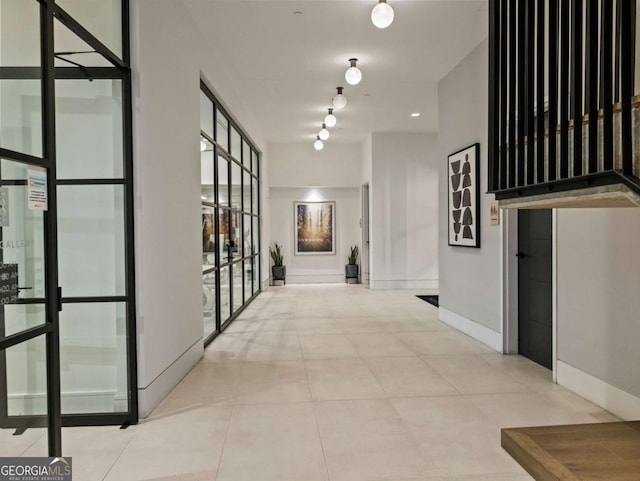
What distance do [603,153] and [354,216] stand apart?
404 inches

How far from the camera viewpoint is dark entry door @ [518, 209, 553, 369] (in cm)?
427

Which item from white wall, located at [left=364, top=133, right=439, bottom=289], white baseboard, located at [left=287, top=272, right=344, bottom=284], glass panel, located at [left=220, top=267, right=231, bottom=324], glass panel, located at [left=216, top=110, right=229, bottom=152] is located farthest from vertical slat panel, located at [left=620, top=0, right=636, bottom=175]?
white baseboard, located at [left=287, top=272, right=344, bottom=284]

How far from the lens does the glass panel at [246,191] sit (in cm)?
789

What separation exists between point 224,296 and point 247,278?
2.04 metres

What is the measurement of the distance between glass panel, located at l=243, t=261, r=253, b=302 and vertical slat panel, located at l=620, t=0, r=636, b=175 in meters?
6.75

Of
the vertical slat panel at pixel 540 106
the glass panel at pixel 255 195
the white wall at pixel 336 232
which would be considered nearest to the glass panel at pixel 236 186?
the glass panel at pixel 255 195

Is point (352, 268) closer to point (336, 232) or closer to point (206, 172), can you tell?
point (336, 232)

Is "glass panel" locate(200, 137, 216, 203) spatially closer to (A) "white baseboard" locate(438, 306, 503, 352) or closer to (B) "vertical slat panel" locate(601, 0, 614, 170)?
(A) "white baseboard" locate(438, 306, 503, 352)

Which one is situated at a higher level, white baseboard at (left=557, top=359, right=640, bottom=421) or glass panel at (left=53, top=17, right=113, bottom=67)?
glass panel at (left=53, top=17, right=113, bottom=67)

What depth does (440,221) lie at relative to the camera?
6.56 meters

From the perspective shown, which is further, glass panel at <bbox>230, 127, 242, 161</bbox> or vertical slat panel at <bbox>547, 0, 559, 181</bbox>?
glass panel at <bbox>230, 127, 242, 161</bbox>

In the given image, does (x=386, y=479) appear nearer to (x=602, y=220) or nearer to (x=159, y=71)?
(x=602, y=220)

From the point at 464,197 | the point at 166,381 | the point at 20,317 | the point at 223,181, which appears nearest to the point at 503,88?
the point at 20,317

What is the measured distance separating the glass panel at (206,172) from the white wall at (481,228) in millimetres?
3024
